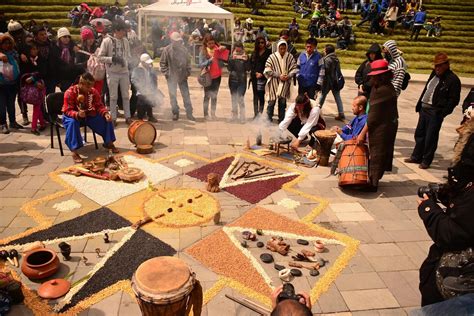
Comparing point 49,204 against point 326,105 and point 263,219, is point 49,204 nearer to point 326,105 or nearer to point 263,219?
point 263,219

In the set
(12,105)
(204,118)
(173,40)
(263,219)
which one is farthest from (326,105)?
(12,105)

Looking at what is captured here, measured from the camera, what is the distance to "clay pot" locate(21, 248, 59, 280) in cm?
405

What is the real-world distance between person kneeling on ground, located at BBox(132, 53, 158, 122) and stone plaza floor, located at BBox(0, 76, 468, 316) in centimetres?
51

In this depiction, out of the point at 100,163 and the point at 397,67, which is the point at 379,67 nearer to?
the point at 397,67

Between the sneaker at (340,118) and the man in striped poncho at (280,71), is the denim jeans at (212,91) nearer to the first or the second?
the man in striped poncho at (280,71)

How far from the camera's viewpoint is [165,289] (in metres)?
2.86

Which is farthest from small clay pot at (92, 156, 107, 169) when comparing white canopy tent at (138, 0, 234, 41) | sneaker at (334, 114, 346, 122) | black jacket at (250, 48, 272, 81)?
white canopy tent at (138, 0, 234, 41)

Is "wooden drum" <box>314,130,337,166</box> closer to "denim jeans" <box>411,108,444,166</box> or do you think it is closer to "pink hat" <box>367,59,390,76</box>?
"pink hat" <box>367,59,390,76</box>

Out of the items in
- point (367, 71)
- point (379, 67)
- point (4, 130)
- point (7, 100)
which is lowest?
point (4, 130)

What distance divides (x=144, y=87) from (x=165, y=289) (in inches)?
317

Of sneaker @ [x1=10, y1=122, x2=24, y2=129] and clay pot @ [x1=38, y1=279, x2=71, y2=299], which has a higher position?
clay pot @ [x1=38, y1=279, x2=71, y2=299]

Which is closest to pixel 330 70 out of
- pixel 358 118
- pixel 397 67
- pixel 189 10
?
pixel 397 67

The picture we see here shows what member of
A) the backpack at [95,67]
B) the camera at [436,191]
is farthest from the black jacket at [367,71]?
the backpack at [95,67]

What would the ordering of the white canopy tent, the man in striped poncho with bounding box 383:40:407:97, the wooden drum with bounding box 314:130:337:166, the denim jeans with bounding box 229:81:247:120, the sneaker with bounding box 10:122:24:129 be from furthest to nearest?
the white canopy tent
the denim jeans with bounding box 229:81:247:120
the sneaker with bounding box 10:122:24:129
the man in striped poncho with bounding box 383:40:407:97
the wooden drum with bounding box 314:130:337:166
